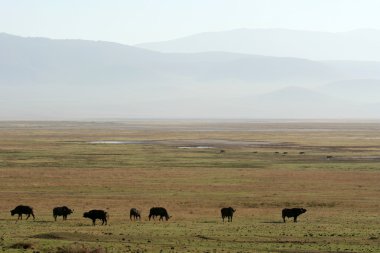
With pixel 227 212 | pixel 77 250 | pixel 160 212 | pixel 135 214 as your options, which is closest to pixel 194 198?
pixel 160 212

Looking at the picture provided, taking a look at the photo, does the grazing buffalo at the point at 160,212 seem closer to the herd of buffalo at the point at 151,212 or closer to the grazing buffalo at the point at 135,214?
the herd of buffalo at the point at 151,212

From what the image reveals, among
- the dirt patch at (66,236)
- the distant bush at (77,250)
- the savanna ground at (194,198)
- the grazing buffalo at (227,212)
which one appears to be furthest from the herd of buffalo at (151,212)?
the distant bush at (77,250)

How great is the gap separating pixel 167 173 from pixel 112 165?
324 inches

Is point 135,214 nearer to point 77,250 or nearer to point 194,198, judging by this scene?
point 194,198

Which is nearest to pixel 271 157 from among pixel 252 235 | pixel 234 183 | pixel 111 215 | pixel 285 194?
pixel 234 183

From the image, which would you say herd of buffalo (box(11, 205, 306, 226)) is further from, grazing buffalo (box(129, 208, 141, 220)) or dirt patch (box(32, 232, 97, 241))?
dirt patch (box(32, 232, 97, 241))

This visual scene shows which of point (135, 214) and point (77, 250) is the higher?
point (77, 250)

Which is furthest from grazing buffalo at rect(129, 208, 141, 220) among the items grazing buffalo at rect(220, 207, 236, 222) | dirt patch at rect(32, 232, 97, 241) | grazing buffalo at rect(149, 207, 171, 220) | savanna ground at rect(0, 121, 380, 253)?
dirt patch at rect(32, 232, 97, 241)

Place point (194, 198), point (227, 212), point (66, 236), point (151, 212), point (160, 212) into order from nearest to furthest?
point (66, 236) < point (227, 212) < point (160, 212) < point (151, 212) < point (194, 198)

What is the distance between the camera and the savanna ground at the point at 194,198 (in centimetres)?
2761

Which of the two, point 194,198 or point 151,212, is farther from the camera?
point 194,198

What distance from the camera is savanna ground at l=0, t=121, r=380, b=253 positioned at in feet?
90.6

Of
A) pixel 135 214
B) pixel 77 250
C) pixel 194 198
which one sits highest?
pixel 77 250

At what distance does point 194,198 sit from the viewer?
4362 cm
